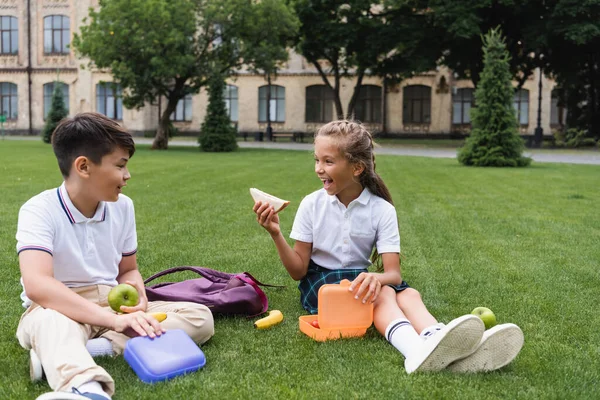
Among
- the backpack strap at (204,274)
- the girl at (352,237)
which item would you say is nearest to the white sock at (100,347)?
the girl at (352,237)

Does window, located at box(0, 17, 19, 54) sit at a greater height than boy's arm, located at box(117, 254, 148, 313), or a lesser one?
greater

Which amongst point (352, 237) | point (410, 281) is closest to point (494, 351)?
point (352, 237)

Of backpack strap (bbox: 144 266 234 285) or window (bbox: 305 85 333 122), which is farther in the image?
window (bbox: 305 85 333 122)

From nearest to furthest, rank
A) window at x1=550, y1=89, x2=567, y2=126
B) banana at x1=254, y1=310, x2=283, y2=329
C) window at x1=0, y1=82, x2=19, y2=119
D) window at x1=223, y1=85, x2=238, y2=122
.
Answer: banana at x1=254, y1=310, x2=283, y2=329 < window at x1=550, y1=89, x2=567, y2=126 < window at x1=223, y1=85, x2=238, y2=122 < window at x1=0, y1=82, x2=19, y2=119

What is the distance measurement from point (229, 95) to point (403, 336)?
41.2 metres

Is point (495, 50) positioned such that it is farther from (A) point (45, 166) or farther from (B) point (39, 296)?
(B) point (39, 296)

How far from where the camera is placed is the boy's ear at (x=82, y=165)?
3.29 m

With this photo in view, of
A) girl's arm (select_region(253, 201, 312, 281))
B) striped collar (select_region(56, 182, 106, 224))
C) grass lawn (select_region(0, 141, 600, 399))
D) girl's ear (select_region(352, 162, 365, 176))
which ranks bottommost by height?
grass lawn (select_region(0, 141, 600, 399))

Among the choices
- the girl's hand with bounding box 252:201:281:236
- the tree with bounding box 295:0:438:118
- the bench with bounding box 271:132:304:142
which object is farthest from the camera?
the bench with bounding box 271:132:304:142

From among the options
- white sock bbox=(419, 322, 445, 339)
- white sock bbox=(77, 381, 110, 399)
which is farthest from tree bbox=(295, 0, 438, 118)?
white sock bbox=(77, 381, 110, 399)

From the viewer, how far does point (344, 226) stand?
13.6 feet

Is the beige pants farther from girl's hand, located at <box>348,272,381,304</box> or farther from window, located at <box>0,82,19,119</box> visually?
window, located at <box>0,82,19,119</box>

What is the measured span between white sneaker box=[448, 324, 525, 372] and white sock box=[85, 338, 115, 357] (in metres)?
1.59

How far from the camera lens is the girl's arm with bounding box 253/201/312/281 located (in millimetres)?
3764
